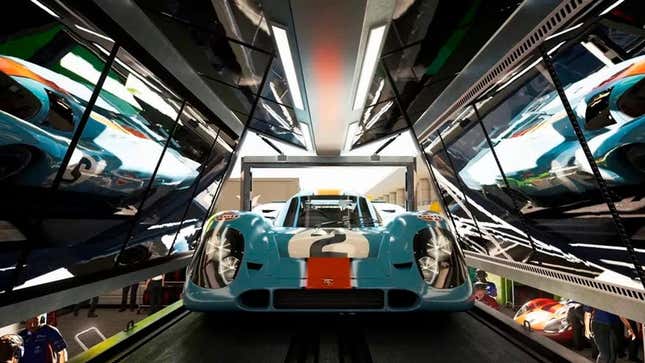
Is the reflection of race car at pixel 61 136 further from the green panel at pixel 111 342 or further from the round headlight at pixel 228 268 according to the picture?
the round headlight at pixel 228 268

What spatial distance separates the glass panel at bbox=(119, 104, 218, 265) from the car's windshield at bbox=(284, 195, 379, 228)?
1.57 meters

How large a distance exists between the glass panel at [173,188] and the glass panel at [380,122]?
241 centimetres

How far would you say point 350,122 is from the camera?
216 inches

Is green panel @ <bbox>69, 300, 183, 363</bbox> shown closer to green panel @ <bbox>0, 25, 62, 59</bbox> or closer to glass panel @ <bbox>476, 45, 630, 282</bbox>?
green panel @ <bbox>0, 25, 62, 59</bbox>

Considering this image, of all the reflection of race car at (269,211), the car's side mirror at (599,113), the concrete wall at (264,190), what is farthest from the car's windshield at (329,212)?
the concrete wall at (264,190)

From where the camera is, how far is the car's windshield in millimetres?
3115

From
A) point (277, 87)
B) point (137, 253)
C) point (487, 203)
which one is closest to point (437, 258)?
point (487, 203)

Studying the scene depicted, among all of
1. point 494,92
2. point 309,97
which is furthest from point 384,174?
point 494,92

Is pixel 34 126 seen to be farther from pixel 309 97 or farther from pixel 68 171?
pixel 309 97

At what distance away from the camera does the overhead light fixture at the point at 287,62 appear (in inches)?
113

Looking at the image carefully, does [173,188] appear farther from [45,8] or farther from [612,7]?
[612,7]

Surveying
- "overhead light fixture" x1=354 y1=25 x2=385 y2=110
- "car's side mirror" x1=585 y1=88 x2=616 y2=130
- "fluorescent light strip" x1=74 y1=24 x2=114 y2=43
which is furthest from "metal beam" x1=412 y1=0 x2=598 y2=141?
"fluorescent light strip" x1=74 y1=24 x2=114 y2=43

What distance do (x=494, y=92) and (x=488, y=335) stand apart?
2.05m

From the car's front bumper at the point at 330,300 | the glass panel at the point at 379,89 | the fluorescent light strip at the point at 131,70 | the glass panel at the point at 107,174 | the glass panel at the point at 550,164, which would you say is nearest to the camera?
the car's front bumper at the point at 330,300
